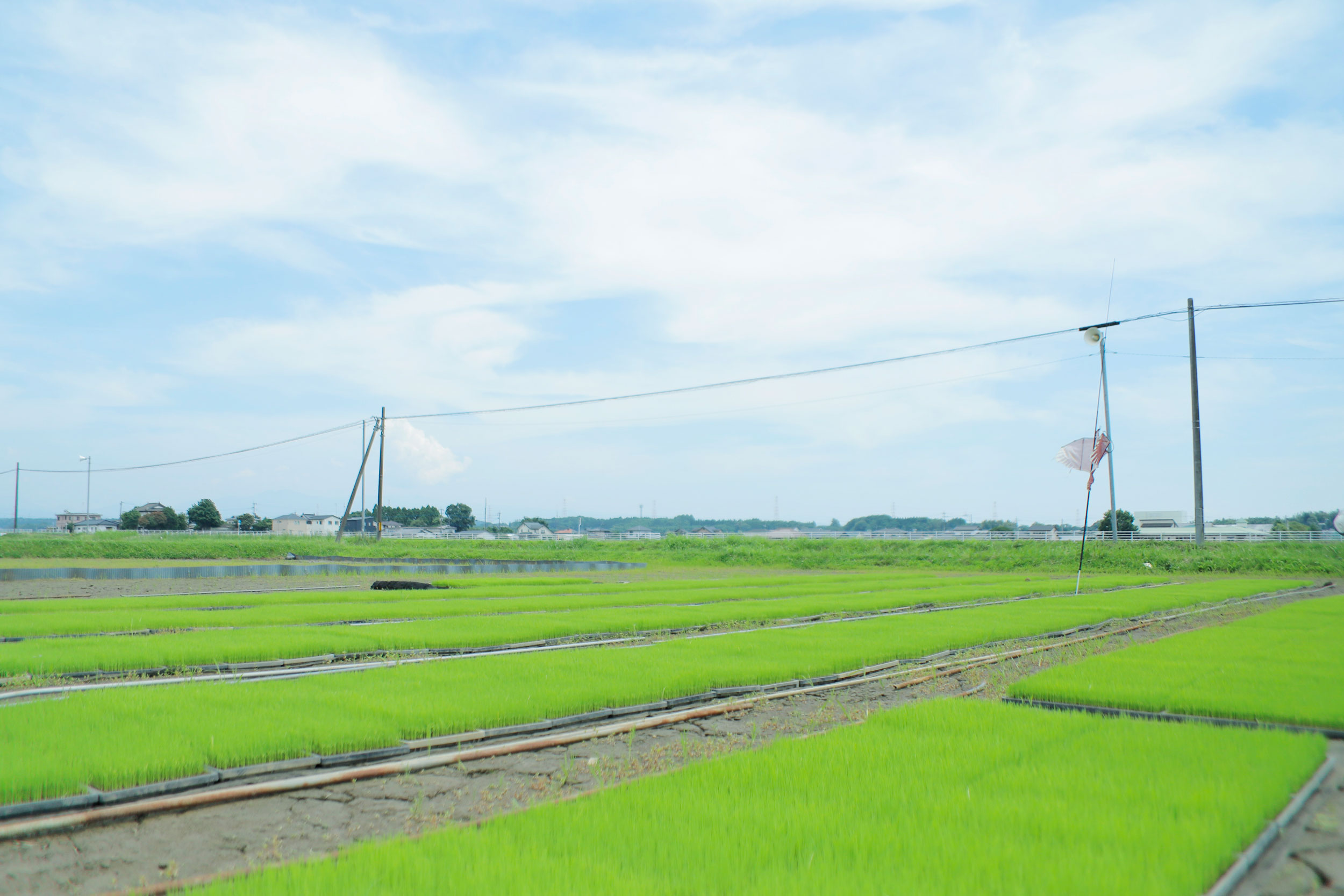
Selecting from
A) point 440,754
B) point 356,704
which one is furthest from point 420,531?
point 440,754

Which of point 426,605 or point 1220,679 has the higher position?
point 1220,679

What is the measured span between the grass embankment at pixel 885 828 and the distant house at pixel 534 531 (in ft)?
340

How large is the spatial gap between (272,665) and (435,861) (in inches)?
279

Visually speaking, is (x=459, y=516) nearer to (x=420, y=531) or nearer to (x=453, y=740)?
(x=420, y=531)

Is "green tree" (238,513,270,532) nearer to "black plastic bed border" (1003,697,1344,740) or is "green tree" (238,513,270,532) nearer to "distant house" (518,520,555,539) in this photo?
"distant house" (518,520,555,539)

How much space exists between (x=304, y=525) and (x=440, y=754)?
113 meters

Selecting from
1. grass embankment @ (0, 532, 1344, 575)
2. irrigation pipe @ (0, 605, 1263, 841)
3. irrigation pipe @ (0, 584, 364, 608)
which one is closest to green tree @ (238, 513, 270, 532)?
grass embankment @ (0, 532, 1344, 575)

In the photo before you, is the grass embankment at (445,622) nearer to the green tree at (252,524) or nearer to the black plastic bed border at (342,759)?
the black plastic bed border at (342,759)

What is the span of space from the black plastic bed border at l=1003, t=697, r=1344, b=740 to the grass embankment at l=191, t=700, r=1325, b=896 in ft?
2.10

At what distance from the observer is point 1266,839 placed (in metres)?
4.16

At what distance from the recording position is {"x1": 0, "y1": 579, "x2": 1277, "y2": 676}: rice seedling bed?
959 cm

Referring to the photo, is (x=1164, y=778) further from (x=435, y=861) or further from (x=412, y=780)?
(x=412, y=780)

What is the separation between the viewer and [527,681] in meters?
8.36

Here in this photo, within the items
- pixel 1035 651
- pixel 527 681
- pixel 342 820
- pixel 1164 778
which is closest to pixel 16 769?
pixel 342 820
